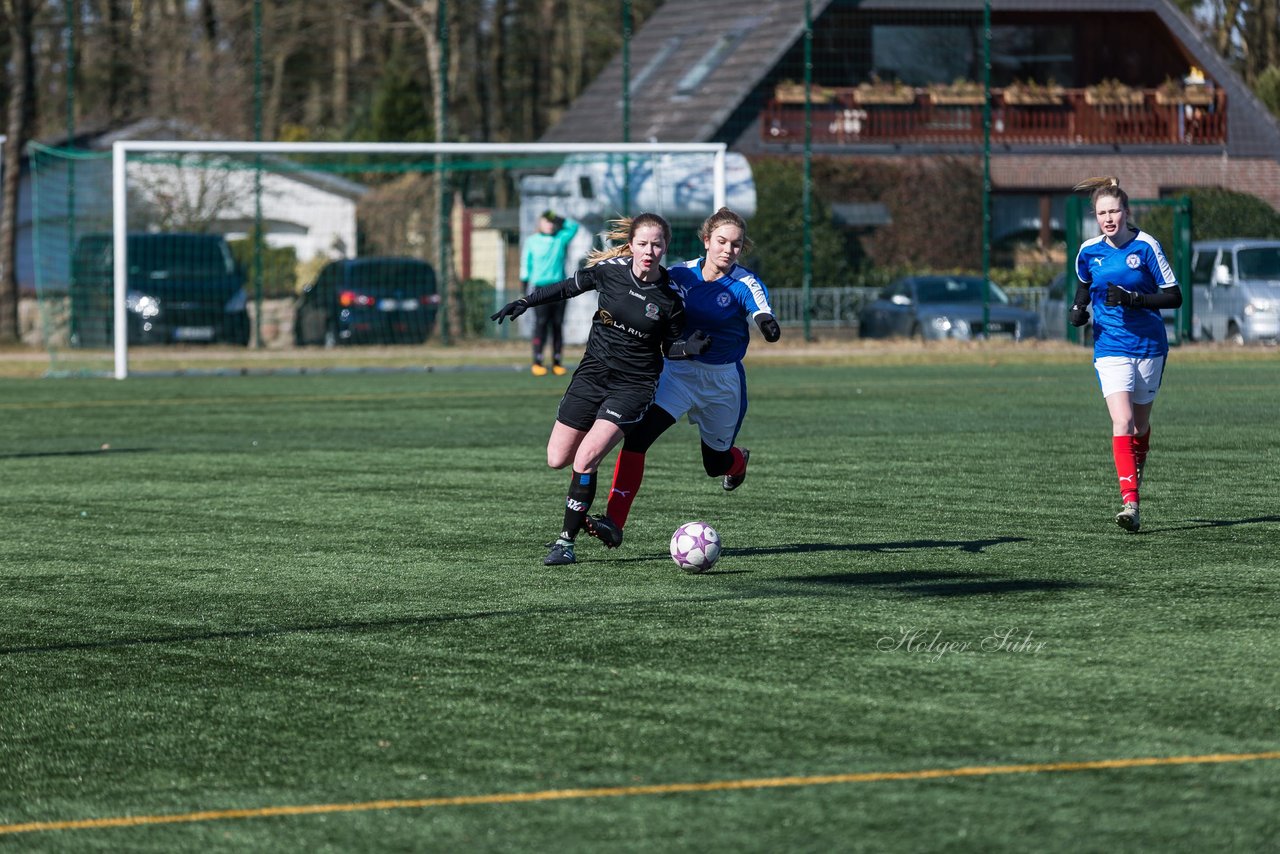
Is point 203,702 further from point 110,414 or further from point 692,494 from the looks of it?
point 110,414

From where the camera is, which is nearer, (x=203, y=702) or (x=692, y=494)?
(x=203, y=702)

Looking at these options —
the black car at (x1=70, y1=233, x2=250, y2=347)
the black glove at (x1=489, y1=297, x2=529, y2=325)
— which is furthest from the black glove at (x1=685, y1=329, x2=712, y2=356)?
the black car at (x1=70, y1=233, x2=250, y2=347)

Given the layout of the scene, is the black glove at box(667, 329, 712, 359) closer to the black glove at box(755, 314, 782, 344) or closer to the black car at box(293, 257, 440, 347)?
the black glove at box(755, 314, 782, 344)

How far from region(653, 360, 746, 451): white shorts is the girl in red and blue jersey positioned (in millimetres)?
1845

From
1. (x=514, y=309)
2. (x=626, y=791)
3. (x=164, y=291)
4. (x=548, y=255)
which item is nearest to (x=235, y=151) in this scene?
(x=164, y=291)

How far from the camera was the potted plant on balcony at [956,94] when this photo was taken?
3709 centimetres

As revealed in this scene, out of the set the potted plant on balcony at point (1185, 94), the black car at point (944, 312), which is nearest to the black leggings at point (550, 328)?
the black car at point (944, 312)

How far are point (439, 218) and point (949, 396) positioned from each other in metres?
12.2

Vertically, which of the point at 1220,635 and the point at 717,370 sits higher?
the point at 717,370

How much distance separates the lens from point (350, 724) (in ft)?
17.8

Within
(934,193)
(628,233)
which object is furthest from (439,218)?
(628,233)

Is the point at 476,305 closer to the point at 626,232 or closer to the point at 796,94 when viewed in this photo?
the point at 796,94

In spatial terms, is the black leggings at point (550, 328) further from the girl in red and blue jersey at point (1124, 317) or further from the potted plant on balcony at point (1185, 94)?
the potted plant on balcony at point (1185, 94)

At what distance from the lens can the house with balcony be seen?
3784 cm
